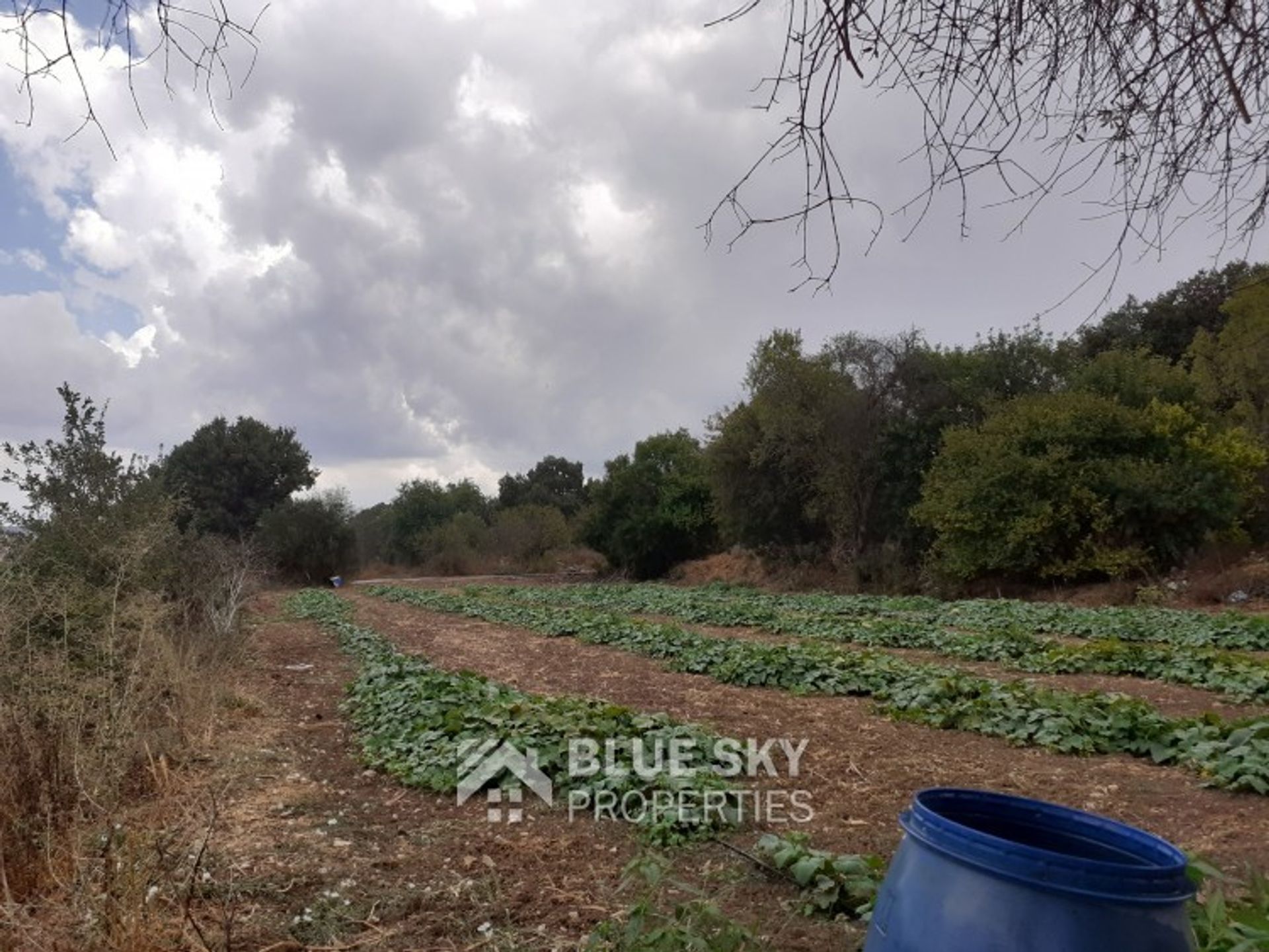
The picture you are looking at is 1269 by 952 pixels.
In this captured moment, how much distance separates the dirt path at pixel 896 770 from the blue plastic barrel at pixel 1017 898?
2997mm

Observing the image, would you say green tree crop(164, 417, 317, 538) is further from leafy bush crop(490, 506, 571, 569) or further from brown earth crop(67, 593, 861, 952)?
brown earth crop(67, 593, 861, 952)

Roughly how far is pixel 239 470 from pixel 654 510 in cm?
2245

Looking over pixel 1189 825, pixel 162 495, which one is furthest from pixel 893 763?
pixel 162 495

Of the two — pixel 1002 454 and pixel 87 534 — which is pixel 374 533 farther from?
pixel 87 534

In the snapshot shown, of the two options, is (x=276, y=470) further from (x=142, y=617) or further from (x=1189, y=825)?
(x=1189, y=825)

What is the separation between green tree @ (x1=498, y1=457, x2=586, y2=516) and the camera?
2522 inches

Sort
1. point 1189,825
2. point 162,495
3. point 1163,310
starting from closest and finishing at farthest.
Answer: point 1189,825 → point 162,495 → point 1163,310

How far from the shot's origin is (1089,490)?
2084cm

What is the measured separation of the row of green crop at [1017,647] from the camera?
9312mm

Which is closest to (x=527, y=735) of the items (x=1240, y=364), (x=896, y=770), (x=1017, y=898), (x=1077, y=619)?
(x=896, y=770)

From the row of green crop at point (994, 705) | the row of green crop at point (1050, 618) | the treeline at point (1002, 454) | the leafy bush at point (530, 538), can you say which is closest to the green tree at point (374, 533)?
the leafy bush at point (530, 538)

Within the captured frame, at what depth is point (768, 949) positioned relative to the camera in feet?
10.1

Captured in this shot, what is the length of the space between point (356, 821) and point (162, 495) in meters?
8.24

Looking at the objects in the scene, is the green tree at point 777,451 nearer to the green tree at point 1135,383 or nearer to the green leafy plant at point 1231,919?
the green tree at point 1135,383
